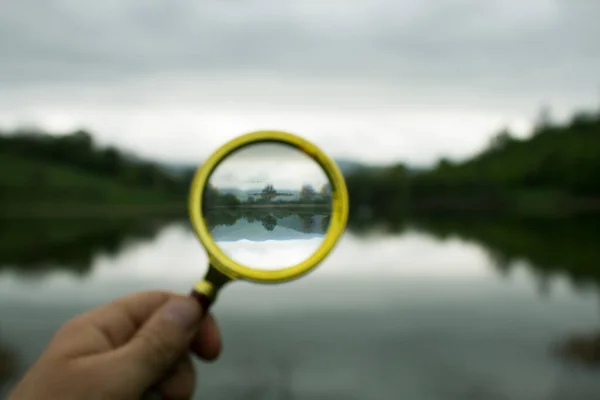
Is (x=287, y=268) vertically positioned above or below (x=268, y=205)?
below

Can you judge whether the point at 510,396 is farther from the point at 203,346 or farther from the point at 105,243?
the point at 105,243

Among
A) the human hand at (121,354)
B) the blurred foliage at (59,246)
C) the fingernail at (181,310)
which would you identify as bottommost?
the blurred foliage at (59,246)

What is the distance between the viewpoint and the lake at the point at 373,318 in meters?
14.3

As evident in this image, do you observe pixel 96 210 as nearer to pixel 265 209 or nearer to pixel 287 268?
pixel 265 209

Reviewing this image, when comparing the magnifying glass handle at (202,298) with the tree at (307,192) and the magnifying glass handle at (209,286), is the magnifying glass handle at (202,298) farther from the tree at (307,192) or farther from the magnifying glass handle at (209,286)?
the tree at (307,192)

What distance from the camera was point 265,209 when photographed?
2.06 m

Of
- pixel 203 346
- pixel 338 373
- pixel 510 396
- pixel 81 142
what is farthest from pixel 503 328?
pixel 81 142

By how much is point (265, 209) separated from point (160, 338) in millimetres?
540

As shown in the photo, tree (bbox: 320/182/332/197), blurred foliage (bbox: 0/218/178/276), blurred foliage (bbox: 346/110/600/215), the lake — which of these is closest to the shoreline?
blurred foliage (bbox: 0/218/178/276)

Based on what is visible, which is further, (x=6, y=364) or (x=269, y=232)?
(x=6, y=364)

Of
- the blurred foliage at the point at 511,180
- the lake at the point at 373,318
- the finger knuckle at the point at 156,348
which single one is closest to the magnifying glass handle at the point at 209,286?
→ the finger knuckle at the point at 156,348

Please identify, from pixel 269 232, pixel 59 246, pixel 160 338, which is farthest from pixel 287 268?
pixel 59 246

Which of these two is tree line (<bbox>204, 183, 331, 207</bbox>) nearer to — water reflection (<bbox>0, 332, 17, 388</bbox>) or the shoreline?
water reflection (<bbox>0, 332, 17, 388</bbox>)

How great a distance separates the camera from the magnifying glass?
1.88 meters
